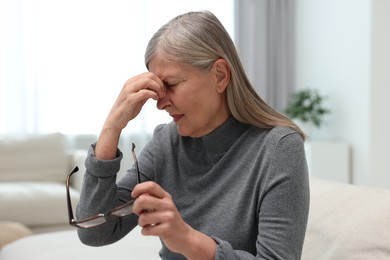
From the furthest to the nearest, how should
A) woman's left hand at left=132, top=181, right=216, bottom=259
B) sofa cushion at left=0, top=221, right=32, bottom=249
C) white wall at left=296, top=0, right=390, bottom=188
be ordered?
1. white wall at left=296, top=0, right=390, bottom=188
2. sofa cushion at left=0, top=221, right=32, bottom=249
3. woman's left hand at left=132, top=181, right=216, bottom=259

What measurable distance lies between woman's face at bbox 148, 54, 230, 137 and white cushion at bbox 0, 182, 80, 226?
2410 mm

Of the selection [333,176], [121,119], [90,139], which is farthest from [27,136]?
[121,119]

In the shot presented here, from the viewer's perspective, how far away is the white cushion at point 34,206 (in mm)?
3547

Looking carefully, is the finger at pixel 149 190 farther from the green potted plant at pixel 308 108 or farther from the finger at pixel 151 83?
the green potted plant at pixel 308 108

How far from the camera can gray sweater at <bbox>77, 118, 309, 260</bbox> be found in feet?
3.67

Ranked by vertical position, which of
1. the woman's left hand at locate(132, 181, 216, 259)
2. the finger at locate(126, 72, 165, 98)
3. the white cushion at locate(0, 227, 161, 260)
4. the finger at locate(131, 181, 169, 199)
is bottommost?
the white cushion at locate(0, 227, 161, 260)

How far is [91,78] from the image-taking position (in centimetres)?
504

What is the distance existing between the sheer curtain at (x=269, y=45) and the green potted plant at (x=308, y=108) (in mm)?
571

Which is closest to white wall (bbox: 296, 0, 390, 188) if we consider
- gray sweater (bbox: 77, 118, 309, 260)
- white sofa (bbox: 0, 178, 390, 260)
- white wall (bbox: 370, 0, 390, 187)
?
white wall (bbox: 370, 0, 390, 187)

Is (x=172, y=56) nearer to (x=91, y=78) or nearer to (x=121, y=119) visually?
(x=121, y=119)

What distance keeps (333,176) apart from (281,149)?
3792 millimetres

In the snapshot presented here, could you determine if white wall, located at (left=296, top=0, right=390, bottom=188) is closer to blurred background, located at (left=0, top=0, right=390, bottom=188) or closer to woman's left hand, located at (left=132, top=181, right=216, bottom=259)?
blurred background, located at (left=0, top=0, right=390, bottom=188)

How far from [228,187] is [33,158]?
11.3ft

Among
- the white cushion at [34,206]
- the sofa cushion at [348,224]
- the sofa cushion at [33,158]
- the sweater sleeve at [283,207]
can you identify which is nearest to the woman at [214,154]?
the sweater sleeve at [283,207]
